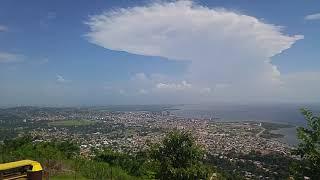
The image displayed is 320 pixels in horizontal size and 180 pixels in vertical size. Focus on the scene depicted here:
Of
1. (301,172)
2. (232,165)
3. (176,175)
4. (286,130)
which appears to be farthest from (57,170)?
(286,130)

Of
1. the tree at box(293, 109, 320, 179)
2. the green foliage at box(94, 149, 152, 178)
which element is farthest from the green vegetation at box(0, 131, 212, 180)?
the tree at box(293, 109, 320, 179)

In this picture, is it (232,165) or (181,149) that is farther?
(232,165)

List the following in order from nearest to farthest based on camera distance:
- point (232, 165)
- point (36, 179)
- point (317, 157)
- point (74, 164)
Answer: point (36, 179)
point (317, 157)
point (74, 164)
point (232, 165)

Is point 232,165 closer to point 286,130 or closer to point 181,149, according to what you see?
point 181,149

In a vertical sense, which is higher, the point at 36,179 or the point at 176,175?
the point at 36,179

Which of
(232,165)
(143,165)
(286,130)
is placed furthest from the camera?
(286,130)

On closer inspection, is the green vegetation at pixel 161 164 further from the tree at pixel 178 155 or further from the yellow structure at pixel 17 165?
the yellow structure at pixel 17 165

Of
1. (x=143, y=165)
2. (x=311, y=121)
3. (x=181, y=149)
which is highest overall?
(x=311, y=121)

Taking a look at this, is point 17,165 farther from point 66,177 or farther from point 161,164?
→ point 66,177
